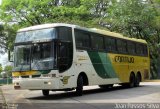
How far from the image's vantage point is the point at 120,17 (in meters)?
46.0

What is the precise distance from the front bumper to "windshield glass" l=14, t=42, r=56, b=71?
1.65ft

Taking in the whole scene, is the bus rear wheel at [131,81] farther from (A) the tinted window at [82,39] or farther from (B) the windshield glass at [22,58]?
(B) the windshield glass at [22,58]

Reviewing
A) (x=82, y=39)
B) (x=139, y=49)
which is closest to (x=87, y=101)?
(x=82, y=39)

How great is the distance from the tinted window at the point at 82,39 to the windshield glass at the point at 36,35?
171 cm

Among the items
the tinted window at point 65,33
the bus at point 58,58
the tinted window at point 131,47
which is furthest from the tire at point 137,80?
the tinted window at point 65,33

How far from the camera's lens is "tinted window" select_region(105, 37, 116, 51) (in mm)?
24931

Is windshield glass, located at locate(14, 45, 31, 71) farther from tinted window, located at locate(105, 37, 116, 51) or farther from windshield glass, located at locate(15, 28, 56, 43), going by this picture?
tinted window, located at locate(105, 37, 116, 51)

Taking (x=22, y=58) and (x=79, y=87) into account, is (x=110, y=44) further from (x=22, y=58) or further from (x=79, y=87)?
(x=22, y=58)

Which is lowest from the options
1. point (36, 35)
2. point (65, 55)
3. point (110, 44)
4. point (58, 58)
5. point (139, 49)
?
point (58, 58)

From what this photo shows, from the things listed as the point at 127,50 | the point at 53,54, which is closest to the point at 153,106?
the point at 53,54

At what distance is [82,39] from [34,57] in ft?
10.6

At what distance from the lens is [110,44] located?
25.5m

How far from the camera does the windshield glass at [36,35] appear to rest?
1964 centimetres

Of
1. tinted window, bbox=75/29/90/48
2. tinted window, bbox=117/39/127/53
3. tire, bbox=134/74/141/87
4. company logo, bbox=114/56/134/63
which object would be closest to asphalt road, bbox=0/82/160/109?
tinted window, bbox=75/29/90/48
